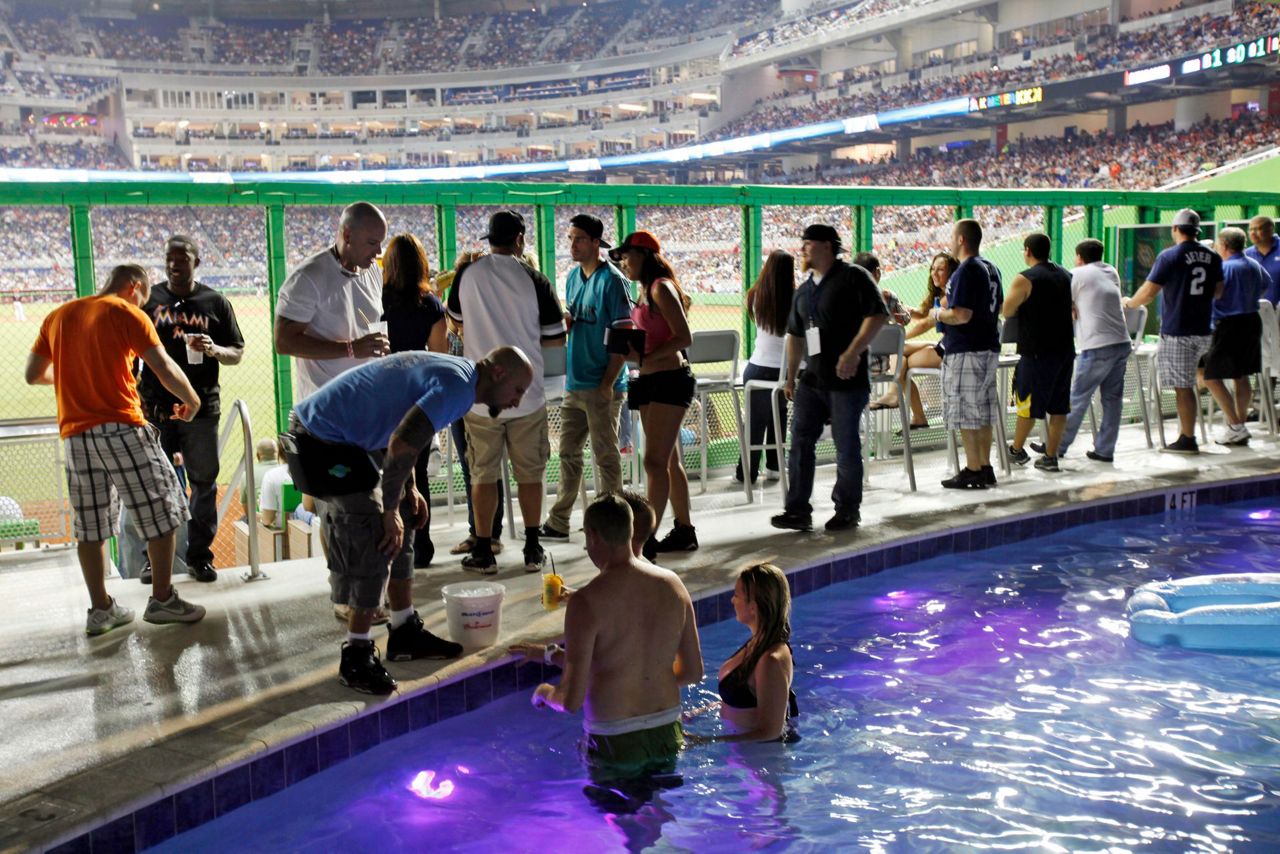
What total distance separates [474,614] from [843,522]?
2732 millimetres

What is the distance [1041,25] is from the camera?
122ft

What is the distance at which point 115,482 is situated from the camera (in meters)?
4.67

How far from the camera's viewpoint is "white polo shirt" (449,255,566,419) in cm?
546

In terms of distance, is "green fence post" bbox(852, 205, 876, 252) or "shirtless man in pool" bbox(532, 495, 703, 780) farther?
"green fence post" bbox(852, 205, 876, 252)

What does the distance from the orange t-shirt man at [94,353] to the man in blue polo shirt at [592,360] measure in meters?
2.02

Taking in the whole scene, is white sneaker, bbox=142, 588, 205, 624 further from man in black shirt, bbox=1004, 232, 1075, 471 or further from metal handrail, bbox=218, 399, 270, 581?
man in black shirt, bbox=1004, 232, 1075, 471

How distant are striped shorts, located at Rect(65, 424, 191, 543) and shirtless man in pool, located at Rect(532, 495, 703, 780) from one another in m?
2.00

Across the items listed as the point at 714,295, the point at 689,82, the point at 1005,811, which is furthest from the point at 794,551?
the point at 689,82

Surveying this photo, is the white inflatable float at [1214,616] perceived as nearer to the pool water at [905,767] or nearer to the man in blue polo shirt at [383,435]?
the pool water at [905,767]

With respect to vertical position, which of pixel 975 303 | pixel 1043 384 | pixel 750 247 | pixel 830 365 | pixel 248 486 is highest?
pixel 750 247

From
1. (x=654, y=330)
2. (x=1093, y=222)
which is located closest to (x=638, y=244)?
(x=654, y=330)

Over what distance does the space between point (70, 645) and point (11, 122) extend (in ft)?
171

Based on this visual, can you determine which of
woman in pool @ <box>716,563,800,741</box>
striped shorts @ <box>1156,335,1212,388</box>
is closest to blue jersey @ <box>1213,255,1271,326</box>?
striped shorts @ <box>1156,335,1212,388</box>

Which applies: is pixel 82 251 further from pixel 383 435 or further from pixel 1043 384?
pixel 1043 384
